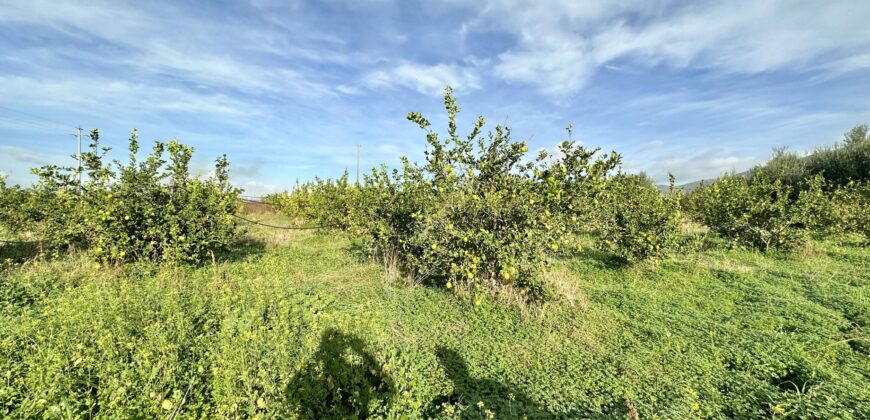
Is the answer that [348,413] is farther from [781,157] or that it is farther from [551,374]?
[781,157]

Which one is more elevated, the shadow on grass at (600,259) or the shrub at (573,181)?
the shrub at (573,181)

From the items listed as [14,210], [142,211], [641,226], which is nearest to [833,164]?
[641,226]

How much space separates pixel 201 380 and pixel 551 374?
3.24 metres

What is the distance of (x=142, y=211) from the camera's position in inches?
272

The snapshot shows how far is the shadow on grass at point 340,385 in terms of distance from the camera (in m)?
2.80

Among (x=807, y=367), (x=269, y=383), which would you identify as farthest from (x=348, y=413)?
(x=807, y=367)

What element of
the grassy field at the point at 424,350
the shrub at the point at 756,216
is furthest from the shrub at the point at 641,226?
the shrub at the point at 756,216

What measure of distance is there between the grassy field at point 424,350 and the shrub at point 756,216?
271 cm

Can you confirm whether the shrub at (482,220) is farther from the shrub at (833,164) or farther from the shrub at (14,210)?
the shrub at (833,164)

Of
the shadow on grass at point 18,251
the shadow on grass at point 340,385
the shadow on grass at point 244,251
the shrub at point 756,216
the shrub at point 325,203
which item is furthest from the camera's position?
the shrub at point 325,203

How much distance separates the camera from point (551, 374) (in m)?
3.67

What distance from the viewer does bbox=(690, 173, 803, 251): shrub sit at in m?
8.80

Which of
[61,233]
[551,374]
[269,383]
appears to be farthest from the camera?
[61,233]

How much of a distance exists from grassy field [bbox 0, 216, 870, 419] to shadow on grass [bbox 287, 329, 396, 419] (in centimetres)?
1
